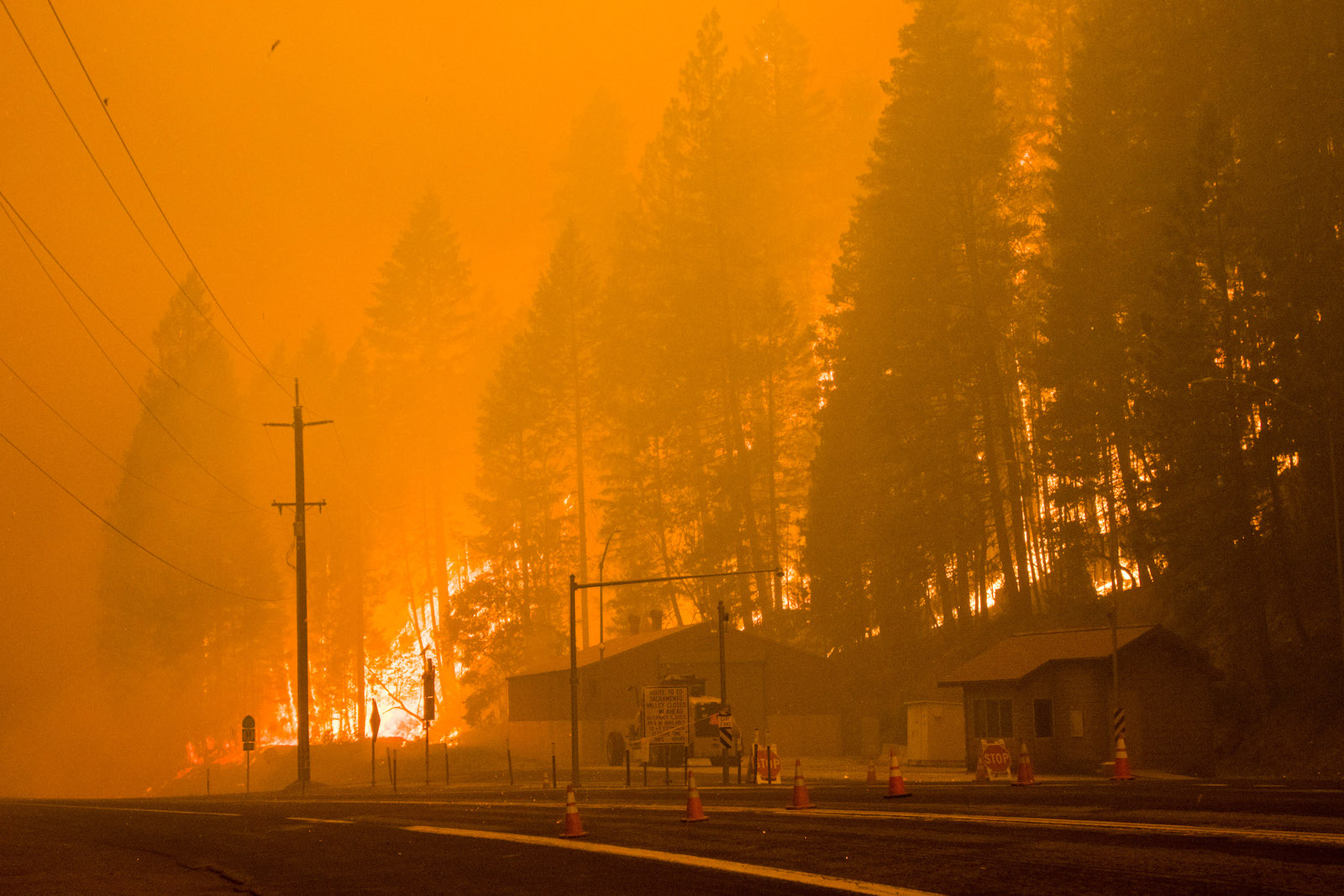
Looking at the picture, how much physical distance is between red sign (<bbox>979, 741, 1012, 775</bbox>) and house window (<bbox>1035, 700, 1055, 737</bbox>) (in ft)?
21.9

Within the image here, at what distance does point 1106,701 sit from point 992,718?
3865 mm

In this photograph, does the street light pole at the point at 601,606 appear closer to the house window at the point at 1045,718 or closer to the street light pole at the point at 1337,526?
the house window at the point at 1045,718

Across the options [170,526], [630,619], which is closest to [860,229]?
[630,619]

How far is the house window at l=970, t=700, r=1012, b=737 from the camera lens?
37.5 metres

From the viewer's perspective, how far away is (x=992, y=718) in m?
38.0

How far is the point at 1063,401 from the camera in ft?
140

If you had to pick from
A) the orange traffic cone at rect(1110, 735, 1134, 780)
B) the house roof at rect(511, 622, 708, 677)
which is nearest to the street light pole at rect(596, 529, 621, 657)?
the house roof at rect(511, 622, 708, 677)

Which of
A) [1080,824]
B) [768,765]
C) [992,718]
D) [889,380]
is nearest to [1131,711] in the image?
[992,718]

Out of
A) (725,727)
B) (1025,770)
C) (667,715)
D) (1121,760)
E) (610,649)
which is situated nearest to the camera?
(1121,760)

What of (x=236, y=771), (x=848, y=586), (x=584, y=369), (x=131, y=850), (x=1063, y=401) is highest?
(x=584, y=369)

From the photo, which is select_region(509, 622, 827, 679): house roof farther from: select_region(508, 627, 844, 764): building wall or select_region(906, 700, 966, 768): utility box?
select_region(906, 700, 966, 768): utility box

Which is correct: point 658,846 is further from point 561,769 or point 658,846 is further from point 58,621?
point 58,621

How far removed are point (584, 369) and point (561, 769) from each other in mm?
28449

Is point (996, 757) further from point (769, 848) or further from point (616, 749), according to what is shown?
point (616, 749)
